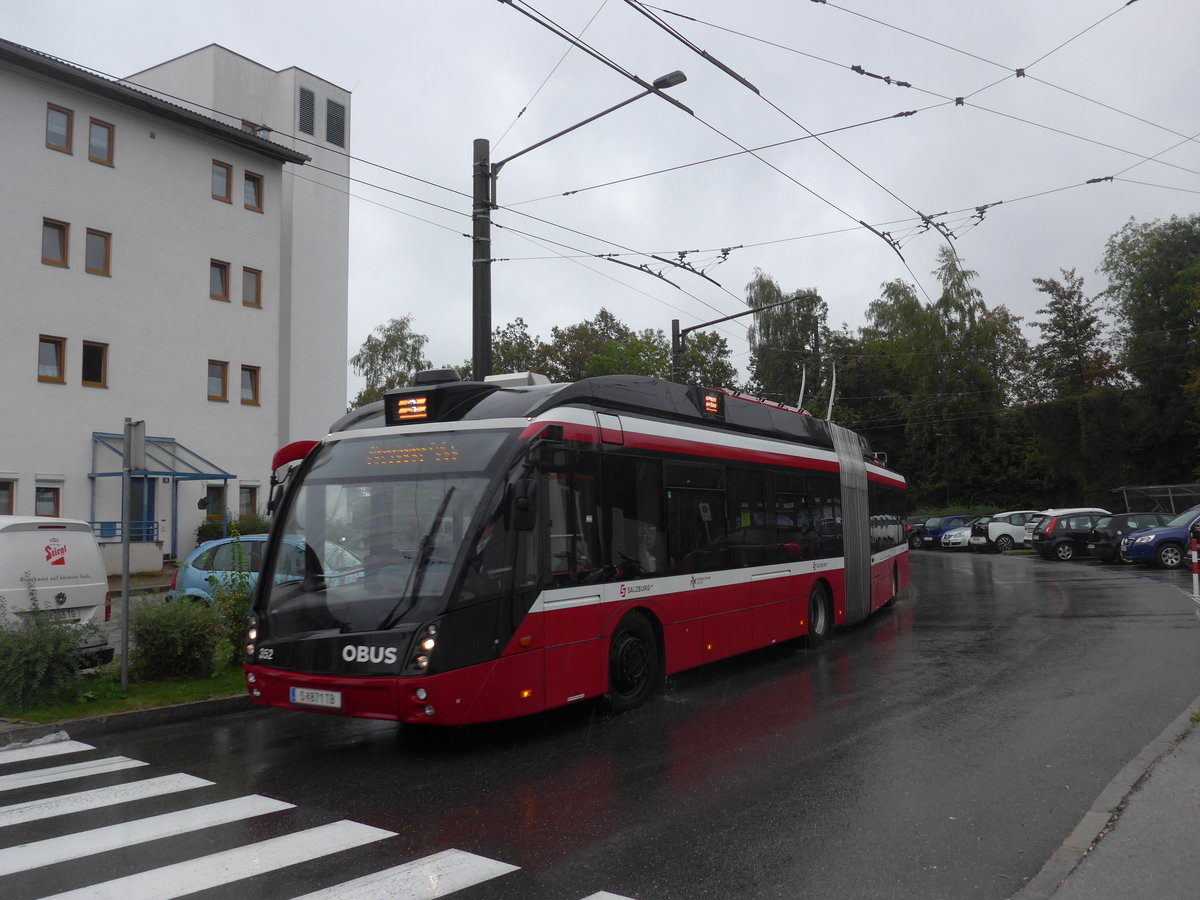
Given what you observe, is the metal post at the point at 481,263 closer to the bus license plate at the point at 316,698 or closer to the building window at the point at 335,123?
the bus license plate at the point at 316,698

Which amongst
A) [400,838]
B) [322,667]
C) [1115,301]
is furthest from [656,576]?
[1115,301]

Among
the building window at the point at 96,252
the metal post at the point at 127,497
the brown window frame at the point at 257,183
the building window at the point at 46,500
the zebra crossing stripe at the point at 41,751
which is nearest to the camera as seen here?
the zebra crossing stripe at the point at 41,751

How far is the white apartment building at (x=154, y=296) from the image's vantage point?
2598cm

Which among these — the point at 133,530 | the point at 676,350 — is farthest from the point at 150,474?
the point at 676,350

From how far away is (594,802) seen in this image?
6.13 m

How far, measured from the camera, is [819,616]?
1347 centimetres

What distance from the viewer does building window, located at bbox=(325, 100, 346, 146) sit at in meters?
38.4

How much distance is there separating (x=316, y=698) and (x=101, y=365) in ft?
80.3

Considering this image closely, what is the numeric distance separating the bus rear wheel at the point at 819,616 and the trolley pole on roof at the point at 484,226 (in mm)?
5357

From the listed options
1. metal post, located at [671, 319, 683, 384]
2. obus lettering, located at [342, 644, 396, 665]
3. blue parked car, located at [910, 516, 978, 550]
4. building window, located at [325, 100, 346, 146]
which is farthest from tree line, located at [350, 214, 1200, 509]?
obus lettering, located at [342, 644, 396, 665]

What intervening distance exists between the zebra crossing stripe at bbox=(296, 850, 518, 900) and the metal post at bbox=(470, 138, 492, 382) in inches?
290

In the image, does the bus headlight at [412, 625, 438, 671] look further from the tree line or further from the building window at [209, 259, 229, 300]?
the tree line

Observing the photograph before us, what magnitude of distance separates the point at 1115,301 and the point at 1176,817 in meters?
63.0

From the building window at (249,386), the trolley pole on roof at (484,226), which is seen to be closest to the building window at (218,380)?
the building window at (249,386)
